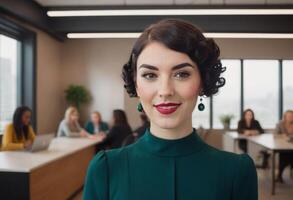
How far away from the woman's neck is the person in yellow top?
3.55 meters

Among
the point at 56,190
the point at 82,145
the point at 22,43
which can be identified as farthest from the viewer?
the point at 22,43

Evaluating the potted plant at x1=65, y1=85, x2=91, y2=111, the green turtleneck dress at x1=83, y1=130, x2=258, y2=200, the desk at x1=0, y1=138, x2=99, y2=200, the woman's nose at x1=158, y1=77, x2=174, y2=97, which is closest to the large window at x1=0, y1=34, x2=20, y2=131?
the potted plant at x1=65, y1=85, x2=91, y2=111

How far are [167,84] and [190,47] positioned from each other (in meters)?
0.10

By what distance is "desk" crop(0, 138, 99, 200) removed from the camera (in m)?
3.16

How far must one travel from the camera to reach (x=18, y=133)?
438cm

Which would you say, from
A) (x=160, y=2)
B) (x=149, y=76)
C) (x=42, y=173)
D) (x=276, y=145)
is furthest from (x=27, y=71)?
(x=149, y=76)

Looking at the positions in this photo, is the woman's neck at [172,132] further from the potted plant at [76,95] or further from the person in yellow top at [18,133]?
the potted plant at [76,95]

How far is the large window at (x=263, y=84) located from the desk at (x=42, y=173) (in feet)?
7.48

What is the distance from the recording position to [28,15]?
615 centimetres

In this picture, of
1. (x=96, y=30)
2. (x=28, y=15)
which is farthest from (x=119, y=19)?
(x=28, y=15)

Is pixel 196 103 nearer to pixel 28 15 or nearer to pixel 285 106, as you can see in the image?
pixel 285 106

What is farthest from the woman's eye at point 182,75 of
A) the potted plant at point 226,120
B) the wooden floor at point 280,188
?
the potted plant at point 226,120

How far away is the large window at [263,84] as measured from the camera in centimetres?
380

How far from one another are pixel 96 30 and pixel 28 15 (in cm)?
118
